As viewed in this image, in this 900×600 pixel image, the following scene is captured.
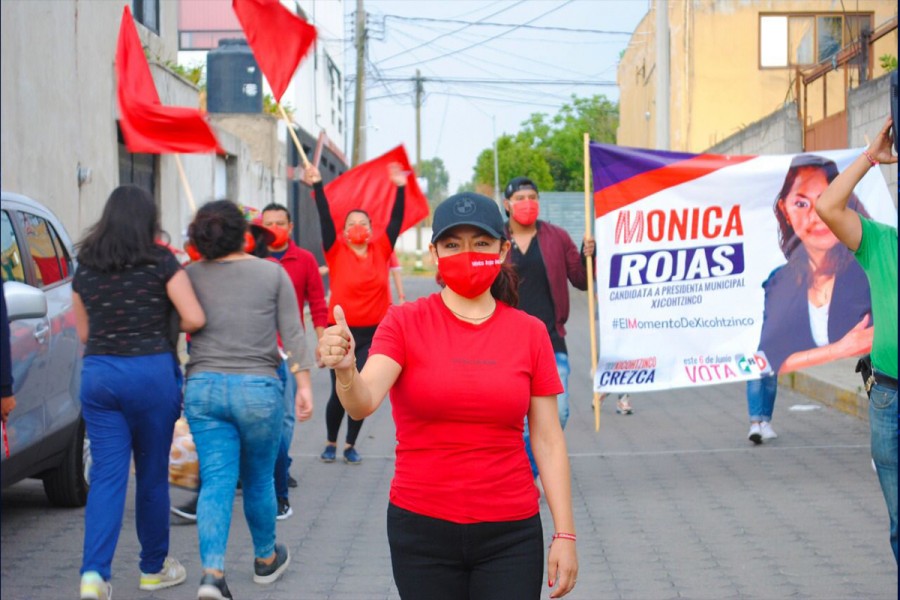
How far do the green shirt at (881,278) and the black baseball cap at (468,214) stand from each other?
1694mm

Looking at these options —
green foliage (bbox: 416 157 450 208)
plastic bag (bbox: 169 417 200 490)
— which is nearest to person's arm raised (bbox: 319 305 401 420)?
plastic bag (bbox: 169 417 200 490)

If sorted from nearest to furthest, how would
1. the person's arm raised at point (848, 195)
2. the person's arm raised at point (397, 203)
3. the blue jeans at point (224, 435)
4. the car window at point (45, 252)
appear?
the person's arm raised at point (848, 195) → the blue jeans at point (224, 435) → the car window at point (45, 252) → the person's arm raised at point (397, 203)

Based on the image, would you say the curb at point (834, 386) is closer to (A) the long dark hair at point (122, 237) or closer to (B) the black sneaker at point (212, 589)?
(B) the black sneaker at point (212, 589)

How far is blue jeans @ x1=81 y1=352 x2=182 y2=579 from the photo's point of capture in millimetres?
5246

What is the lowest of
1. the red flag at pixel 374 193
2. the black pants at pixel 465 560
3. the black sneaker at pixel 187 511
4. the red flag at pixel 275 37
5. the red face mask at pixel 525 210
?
the black sneaker at pixel 187 511

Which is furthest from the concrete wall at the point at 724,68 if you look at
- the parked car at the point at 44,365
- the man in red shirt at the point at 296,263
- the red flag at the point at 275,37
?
the parked car at the point at 44,365

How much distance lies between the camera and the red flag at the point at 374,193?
35.8ft

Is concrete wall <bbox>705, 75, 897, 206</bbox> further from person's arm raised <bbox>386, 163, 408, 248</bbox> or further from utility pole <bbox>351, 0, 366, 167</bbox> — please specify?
utility pole <bbox>351, 0, 366, 167</bbox>

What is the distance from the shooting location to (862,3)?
27.3 m

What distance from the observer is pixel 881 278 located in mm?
4410

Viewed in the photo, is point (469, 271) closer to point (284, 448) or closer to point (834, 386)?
point (284, 448)

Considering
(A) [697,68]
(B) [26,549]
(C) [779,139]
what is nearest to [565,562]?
(B) [26,549]

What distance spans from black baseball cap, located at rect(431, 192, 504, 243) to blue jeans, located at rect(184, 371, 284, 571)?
7.42 feet

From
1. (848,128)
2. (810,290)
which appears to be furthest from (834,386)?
(848,128)
